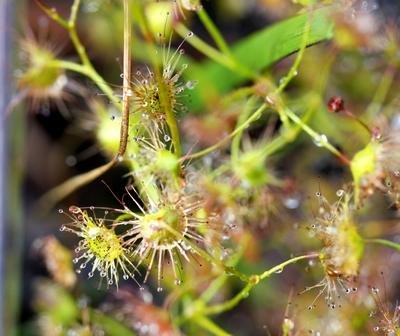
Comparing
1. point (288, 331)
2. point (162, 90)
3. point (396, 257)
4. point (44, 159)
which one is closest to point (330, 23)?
point (162, 90)

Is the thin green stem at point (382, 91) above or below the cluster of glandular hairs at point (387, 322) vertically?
above

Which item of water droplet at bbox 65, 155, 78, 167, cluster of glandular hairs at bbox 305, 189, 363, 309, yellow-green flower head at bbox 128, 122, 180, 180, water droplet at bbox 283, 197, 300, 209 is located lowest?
water droplet at bbox 283, 197, 300, 209

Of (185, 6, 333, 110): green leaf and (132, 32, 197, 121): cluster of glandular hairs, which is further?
(185, 6, 333, 110): green leaf

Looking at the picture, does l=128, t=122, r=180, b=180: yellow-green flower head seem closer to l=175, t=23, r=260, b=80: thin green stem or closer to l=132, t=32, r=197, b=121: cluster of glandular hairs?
l=132, t=32, r=197, b=121: cluster of glandular hairs

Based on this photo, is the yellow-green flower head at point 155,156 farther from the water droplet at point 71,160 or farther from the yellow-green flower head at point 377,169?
the water droplet at point 71,160

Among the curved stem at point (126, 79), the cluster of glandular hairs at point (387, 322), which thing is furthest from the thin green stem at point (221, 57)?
the cluster of glandular hairs at point (387, 322)

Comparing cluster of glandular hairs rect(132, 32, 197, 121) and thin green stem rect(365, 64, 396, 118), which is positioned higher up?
cluster of glandular hairs rect(132, 32, 197, 121)

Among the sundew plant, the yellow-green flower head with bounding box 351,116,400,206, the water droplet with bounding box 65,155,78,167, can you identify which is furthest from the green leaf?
the water droplet with bounding box 65,155,78,167

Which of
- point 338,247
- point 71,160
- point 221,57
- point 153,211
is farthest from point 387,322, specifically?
point 71,160
